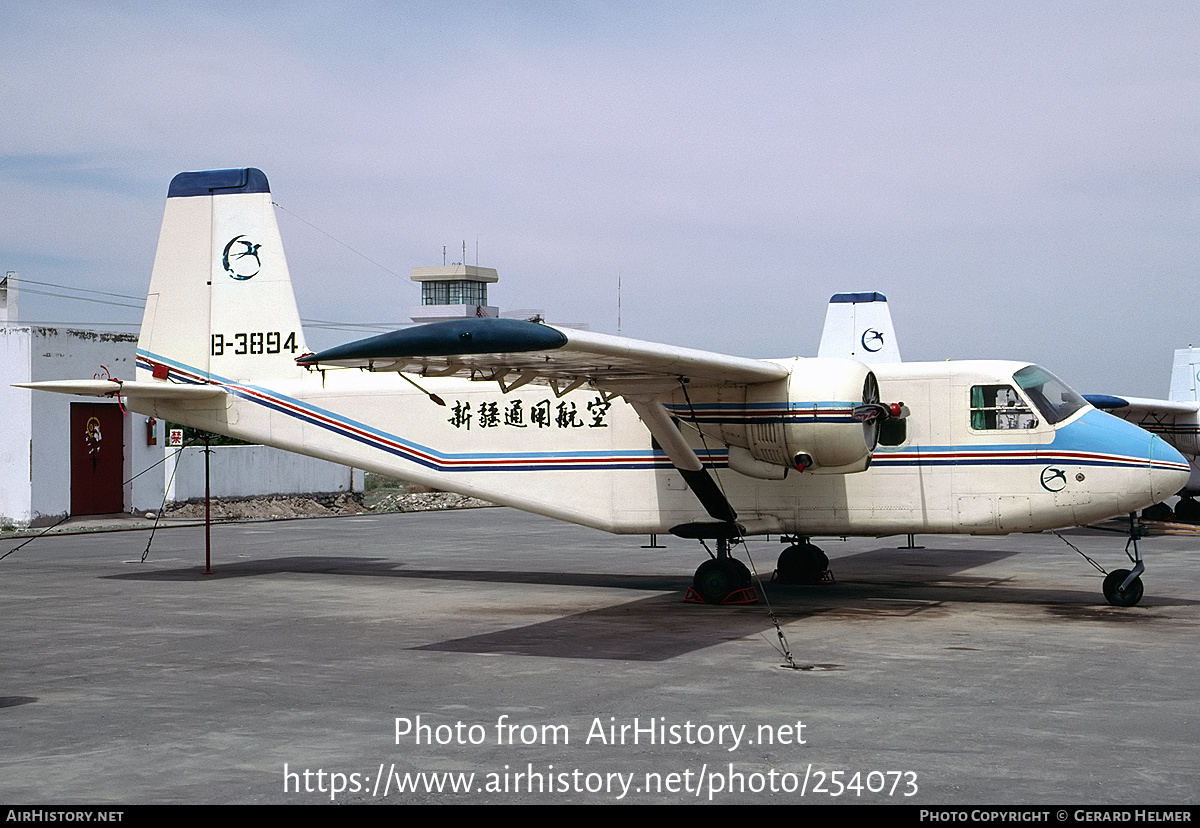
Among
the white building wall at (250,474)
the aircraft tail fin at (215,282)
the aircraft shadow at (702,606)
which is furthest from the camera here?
the white building wall at (250,474)

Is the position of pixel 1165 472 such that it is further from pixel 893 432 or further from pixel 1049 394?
pixel 893 432

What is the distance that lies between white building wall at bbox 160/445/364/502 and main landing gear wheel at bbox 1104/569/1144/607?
22372mm

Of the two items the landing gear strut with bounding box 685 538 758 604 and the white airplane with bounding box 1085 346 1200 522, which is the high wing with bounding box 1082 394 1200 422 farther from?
the landing gear strut with bounding box 685 538 758 604

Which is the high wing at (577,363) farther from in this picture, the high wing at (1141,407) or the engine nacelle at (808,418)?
the high wing at (1141,407)

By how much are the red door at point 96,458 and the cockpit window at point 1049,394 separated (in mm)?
24193

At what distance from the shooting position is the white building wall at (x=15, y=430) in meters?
28.7

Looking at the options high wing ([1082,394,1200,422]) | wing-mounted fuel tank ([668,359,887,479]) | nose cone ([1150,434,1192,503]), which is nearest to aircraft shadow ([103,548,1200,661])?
nose cone ([1150,434,1192,503])

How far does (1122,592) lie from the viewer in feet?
45.3

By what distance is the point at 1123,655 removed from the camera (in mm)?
10711

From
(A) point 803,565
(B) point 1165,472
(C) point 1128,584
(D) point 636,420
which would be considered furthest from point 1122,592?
(D) point 636,420

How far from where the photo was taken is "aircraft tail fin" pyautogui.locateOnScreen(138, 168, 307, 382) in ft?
59.4

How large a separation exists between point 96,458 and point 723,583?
2181cm

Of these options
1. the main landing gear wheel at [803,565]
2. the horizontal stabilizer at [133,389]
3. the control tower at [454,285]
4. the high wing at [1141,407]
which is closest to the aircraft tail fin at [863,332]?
the high wing at [1141,407]
